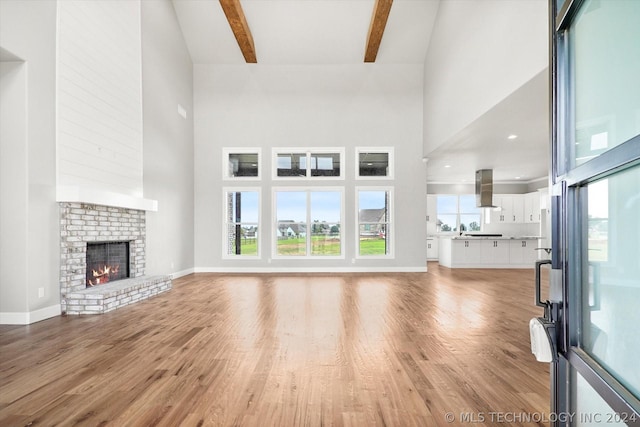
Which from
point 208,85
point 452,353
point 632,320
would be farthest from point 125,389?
point 208,85

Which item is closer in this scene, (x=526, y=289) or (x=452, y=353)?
(x=452, y=353)

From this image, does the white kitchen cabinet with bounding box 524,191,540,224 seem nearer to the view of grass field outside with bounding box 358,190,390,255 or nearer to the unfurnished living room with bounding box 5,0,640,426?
the unfurnished living room with bounding box 5,0,640,426

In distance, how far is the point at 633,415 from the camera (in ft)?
2.94

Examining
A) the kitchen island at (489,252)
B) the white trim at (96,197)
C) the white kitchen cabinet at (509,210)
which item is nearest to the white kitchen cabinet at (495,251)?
the kitchen island at (489,252)

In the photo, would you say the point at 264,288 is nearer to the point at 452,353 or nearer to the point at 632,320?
the point at 452,353

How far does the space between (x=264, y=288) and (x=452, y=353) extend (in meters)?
4.11

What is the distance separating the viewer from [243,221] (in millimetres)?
9195

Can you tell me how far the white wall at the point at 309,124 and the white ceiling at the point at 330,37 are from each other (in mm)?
309

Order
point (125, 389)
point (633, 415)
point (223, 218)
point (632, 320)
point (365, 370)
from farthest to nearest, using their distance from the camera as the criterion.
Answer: point (223, 218) < point (365, 370) < point (125, 389) < point (632, 320) < point (633, 415)

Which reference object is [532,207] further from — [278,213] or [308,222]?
[278,213]

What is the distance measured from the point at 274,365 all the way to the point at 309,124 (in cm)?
715

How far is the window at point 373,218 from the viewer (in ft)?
30.3

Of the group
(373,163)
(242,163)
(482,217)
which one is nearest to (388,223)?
(373,163)

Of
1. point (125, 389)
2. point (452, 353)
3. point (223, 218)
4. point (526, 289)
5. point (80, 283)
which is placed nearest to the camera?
point (125, 389)
